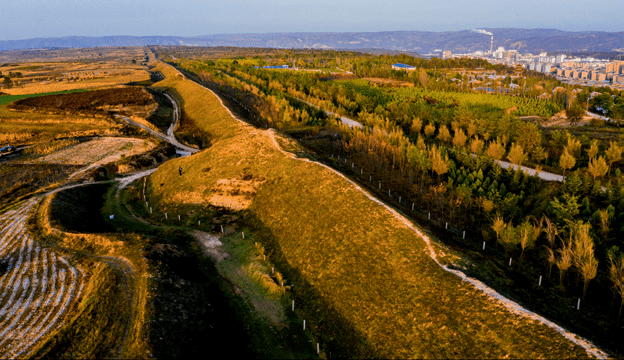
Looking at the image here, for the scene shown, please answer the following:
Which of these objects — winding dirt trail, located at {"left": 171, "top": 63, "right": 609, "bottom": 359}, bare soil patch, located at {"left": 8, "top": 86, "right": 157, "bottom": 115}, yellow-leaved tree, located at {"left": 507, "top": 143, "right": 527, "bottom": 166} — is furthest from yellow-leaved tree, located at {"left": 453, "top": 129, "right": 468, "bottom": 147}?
bare soil patch, located at {"left": 8, "top": 86, "right": 157, "bottom": 115}

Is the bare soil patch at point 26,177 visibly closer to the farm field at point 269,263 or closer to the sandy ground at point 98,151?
the farm field at point 269,263

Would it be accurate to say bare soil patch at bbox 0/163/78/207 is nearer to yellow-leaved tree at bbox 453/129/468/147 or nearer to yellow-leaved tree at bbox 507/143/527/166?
yellow-leaved tree at bbox 453/129/468/147

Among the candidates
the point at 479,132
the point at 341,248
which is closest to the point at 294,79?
the point at 479,132

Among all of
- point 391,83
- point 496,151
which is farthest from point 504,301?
point 391,83

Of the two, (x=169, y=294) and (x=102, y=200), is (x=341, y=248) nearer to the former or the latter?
(x=169, y=294)

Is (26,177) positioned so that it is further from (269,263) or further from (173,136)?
(269,263)
